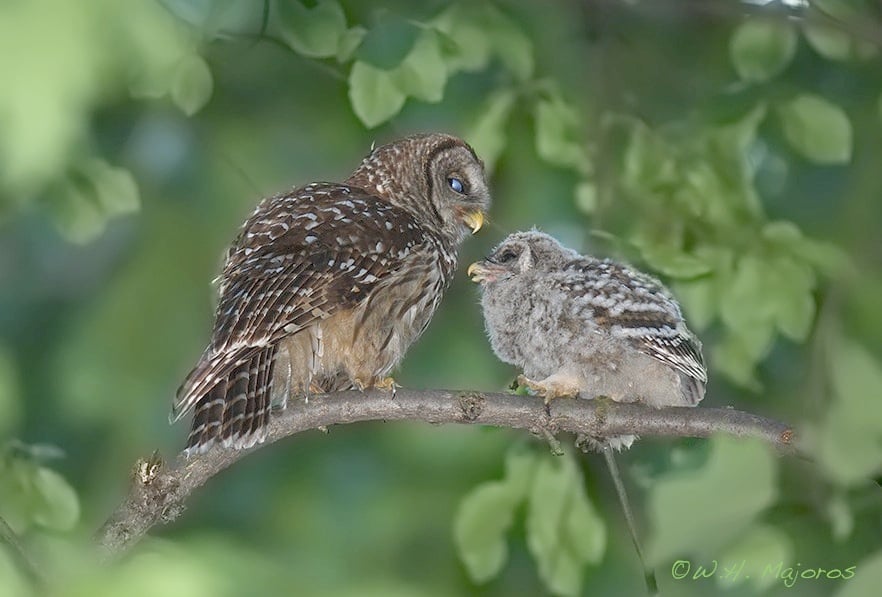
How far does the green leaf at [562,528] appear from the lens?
8.82ft

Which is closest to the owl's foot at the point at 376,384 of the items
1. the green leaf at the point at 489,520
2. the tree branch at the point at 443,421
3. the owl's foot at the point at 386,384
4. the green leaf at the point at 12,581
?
the owl's foot at the point at 386,384

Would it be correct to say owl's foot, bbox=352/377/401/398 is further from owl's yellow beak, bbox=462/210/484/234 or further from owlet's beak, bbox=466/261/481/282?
owl's yellow beak, bbox=462/210/484/234

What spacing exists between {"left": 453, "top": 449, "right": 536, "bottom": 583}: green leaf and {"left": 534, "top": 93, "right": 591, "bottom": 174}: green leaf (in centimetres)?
88

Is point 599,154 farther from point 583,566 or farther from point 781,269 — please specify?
point 583,566

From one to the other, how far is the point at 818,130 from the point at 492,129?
84 centimetres

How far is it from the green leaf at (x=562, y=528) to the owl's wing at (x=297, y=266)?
61 cm

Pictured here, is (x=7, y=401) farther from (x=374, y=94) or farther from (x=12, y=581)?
(x=12, y=581)

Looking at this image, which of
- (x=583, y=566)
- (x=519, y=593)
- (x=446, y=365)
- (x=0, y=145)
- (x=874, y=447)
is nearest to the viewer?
(x=0, y=145)

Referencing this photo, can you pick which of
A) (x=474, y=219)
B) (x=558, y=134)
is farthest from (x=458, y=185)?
(x=558, y=134)

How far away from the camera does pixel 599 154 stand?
3.27m

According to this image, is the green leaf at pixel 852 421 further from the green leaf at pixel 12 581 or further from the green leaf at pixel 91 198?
the green leaf at pixel 91 198

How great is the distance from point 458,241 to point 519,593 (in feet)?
3.12

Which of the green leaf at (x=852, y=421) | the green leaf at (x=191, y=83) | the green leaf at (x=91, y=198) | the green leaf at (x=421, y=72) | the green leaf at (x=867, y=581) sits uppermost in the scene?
the green leaf at (x=852, y=421)

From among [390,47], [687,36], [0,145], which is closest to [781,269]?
[390,47]
